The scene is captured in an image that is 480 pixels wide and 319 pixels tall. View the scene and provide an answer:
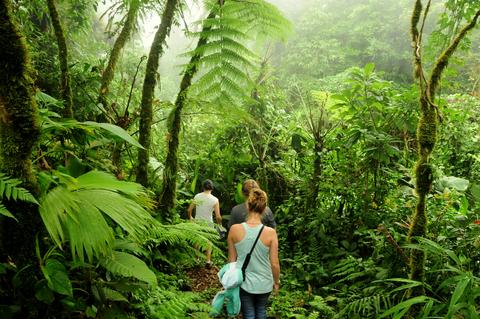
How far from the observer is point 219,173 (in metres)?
7.63

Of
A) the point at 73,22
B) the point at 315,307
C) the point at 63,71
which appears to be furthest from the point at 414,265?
the point at 73,22

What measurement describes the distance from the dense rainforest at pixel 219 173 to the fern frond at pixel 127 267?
1 centimetres

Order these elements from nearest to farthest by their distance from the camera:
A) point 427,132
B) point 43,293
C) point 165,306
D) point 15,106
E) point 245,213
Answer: point 15,106, point 43,293, point 165,306, point 427,132, point 245,213

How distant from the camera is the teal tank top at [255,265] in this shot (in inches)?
114

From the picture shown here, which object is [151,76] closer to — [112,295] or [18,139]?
[18,139]

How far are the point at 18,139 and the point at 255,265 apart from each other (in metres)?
1.94

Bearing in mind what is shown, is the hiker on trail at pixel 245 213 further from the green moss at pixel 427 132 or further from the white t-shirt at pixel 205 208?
the green moss at pixel 427 132

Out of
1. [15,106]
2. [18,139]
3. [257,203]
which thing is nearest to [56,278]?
[18,139]

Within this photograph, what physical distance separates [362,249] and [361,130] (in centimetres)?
170

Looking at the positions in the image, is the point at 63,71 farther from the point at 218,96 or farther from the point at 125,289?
the point at 125,289

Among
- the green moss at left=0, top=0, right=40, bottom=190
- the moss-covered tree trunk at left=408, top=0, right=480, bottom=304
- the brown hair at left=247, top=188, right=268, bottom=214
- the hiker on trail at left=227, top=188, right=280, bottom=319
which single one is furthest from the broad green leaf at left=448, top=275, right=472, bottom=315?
the green moss at left=0, top=0, right=40, bottom=190

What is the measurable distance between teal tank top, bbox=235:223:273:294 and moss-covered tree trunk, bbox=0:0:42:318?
1.53 m

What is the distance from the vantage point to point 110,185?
2.06 metres

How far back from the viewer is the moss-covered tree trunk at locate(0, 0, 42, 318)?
169cm
